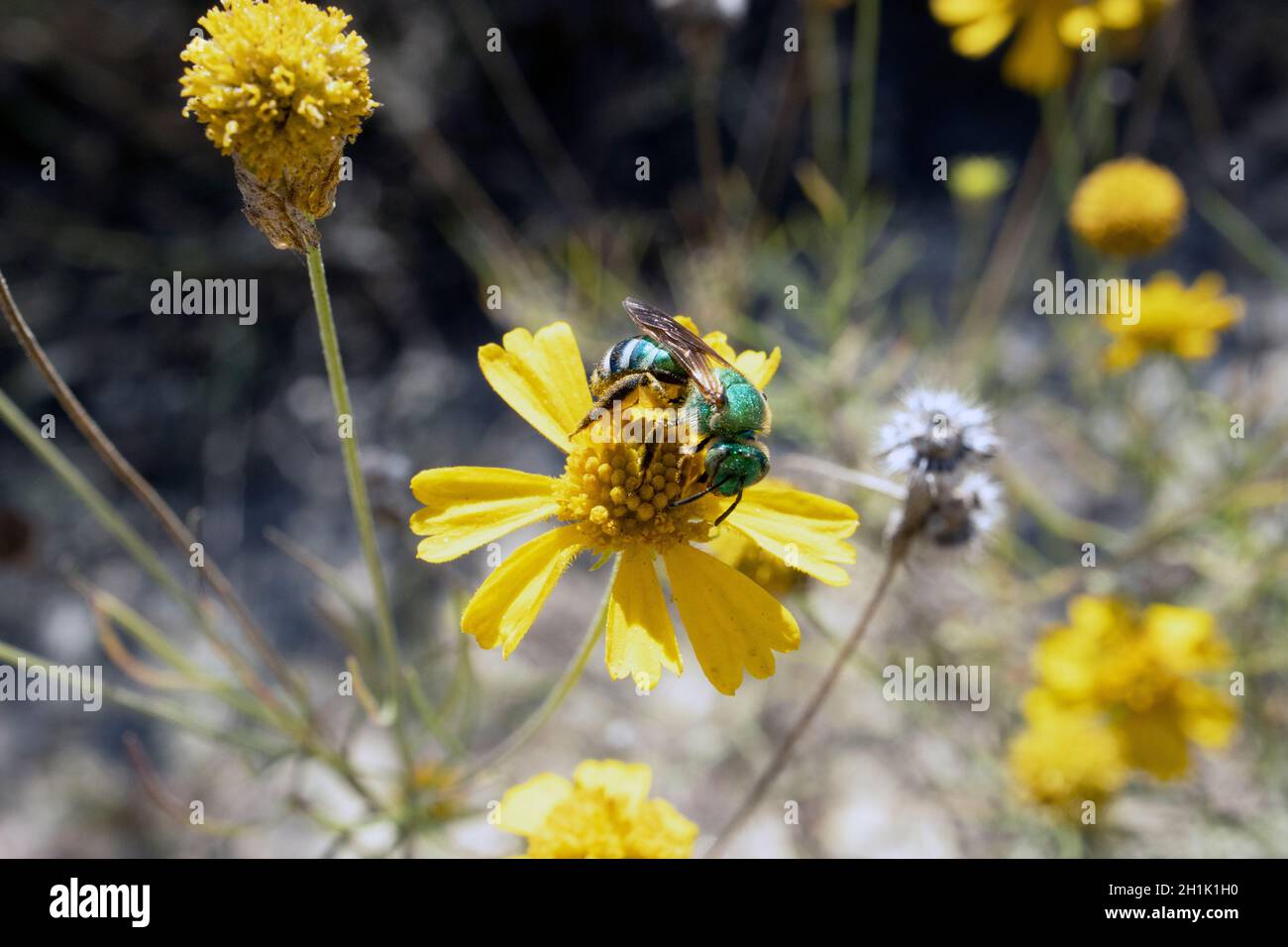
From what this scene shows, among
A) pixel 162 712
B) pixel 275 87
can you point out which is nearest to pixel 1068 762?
pixel 162 712

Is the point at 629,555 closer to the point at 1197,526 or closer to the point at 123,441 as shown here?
the point at 1197,526

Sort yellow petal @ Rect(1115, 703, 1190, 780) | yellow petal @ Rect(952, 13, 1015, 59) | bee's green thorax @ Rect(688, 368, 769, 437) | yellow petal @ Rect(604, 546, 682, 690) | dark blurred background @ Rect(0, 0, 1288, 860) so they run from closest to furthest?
1. yellow petal @ Rect(604, 546, 682, 690)
2. bee's green thorax @ Rect(688, 368, 769, 437)
3. yellow petal @ Rect(1115, 703, 1190, 780)
4. yellow petal @ Rect(952, 13, 1015, 59)
5. dark blurred background @ Rect(0, 0, 1288, 860)

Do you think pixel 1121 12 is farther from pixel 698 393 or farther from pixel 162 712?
pixel 162 712

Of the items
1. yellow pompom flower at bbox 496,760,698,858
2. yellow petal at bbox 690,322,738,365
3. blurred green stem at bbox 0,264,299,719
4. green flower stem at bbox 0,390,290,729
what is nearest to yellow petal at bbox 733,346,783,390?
yellow petal at bbox 690,322,738,365

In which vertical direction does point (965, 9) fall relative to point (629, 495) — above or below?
above

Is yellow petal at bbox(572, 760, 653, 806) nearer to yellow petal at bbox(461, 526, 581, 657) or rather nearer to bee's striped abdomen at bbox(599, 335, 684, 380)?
yellow petal at bbox(461, 526, 581, 657)

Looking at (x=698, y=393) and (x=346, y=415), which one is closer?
(x=346, y=415)
